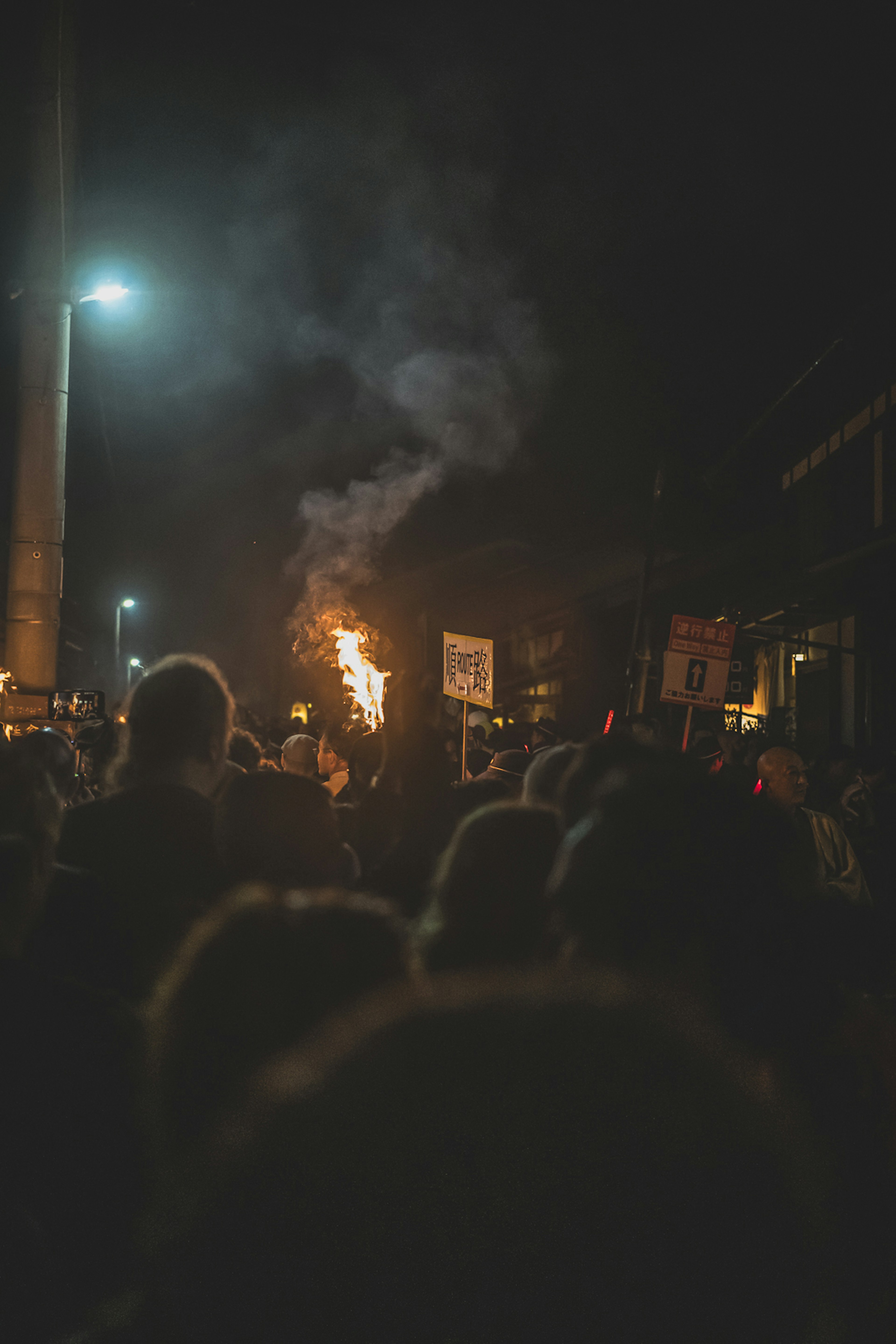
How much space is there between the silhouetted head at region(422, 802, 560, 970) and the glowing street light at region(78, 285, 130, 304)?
23.9ft

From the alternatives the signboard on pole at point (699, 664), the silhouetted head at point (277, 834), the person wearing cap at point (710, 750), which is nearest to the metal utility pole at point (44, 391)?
the person wearing cap at point (710, 750)

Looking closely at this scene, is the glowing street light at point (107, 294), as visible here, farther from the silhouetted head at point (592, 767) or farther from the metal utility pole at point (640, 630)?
the metal utility pole at point (640, 630)

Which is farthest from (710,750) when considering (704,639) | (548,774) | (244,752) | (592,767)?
(592,767)

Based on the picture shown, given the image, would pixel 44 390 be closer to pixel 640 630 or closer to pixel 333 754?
pixel 333 754

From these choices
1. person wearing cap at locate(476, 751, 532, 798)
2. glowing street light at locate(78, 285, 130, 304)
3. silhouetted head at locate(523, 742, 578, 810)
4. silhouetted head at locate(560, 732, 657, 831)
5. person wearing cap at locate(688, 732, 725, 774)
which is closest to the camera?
silhouetted head at locate(560, 732, 657, 831)

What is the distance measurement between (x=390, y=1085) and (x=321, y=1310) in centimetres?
21

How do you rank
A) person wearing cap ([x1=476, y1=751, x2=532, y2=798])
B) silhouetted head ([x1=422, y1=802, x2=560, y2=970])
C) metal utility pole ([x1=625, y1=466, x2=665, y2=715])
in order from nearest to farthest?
silhouetted head ([x1=422, y1=802, x2=560, y2=970])
person wearing cap ([x1=476, y1=751, x2=532, y2=798])
metal utility pole ([x1=625, y1=466, x2=665, y2=715])

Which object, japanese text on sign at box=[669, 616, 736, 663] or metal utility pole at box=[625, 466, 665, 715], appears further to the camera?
metal utility pole at box=[625, 466, 665, 715]

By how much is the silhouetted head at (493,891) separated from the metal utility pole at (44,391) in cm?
632

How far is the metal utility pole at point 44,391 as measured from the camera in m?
7.07

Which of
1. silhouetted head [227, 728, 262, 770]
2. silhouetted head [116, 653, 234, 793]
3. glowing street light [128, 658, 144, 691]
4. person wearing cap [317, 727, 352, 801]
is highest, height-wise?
glowing street light [128, 658, 144, 691]

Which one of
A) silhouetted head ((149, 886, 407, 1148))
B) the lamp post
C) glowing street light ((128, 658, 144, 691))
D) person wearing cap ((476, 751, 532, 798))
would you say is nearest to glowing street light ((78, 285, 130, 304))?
the lamp post

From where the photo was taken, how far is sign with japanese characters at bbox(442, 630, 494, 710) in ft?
27.1

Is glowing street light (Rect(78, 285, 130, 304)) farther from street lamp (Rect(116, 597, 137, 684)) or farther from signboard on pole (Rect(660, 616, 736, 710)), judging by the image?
street lamp (Rect(116, 597, 137, 684))
